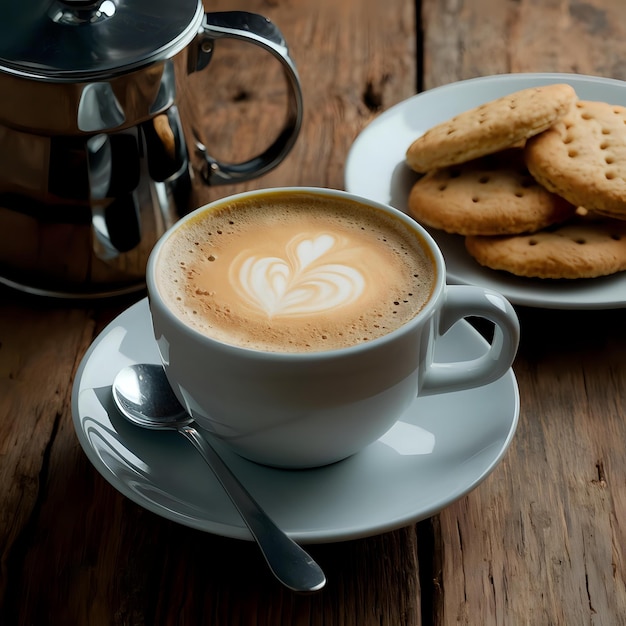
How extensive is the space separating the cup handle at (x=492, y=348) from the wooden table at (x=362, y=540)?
107 millimetres

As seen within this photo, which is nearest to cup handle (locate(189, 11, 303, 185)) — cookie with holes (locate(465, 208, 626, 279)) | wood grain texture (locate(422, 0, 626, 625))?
cookie with holes (locate(465, 208, 626, 279))

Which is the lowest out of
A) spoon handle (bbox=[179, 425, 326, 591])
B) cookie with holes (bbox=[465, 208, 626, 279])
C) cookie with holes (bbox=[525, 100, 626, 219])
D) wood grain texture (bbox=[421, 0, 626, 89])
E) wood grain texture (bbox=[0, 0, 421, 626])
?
wood grain texture (bbox=[0, 0, 421, 626])

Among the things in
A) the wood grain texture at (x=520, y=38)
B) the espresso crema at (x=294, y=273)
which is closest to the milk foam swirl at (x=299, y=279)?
the espresso crema at (x=294, y=273)

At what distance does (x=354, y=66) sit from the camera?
1500 millimetres

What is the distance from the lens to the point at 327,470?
29.8 inches

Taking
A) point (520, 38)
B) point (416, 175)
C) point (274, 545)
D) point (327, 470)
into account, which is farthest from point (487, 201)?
point (520, 38)

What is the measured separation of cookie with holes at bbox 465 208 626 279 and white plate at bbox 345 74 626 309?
2 cm

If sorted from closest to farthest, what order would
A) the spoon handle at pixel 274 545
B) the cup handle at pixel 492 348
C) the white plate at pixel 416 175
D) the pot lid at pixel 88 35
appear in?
the spoon handle at pixel 274 545
the cup handle at pixel 492 348
the pot lid at pixel 88 35
the white plate at pixel 416 175

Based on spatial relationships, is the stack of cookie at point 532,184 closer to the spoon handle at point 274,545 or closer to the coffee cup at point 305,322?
the coffee cup at point 305,322

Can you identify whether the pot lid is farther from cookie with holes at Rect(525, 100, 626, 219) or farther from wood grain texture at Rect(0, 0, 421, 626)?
cookie with holes at Rect(525, 100, 626, 219)

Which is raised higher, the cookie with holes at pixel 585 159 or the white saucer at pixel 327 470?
the cookie with holes at pixel 585 159

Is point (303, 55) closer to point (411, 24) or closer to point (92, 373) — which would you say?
point (411, 24)

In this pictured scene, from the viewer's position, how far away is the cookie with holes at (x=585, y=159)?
0.99 meters

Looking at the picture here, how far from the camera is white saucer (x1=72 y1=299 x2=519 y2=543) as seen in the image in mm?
684
